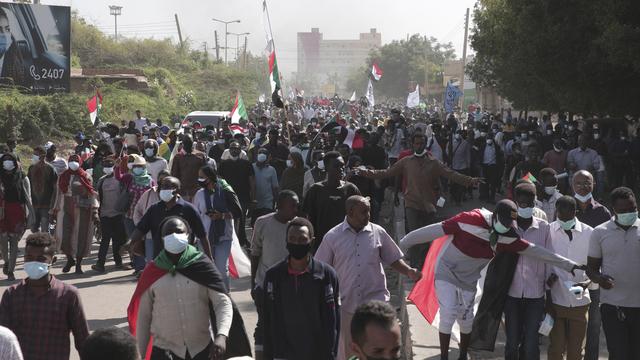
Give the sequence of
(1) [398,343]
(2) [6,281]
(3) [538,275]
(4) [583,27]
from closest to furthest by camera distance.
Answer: (1) [398,343]
(3) [538,275]
(2) [6,281]
(4) [583,27]

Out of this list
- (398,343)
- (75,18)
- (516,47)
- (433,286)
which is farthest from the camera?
(75,18)

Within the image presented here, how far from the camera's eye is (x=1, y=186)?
12547 millimetres

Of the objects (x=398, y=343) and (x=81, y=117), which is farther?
(x=81, y=117)

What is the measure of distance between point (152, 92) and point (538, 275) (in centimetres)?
4700

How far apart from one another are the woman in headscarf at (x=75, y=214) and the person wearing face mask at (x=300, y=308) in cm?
736

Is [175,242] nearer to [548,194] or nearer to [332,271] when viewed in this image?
[332,271]

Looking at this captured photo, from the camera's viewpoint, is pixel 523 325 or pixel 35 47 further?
A: pixel 35 47

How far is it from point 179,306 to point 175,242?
36 cm

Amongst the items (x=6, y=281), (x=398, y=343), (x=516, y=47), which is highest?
(x=516, y=47)

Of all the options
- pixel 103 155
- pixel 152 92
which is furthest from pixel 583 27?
pixel 152 92

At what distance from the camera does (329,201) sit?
346 inches

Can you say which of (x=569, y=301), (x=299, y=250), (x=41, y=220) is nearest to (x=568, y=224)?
(x=569, y=301)

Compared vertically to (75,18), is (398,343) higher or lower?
lower

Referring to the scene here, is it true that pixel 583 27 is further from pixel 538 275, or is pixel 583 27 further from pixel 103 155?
pixel 538 275
